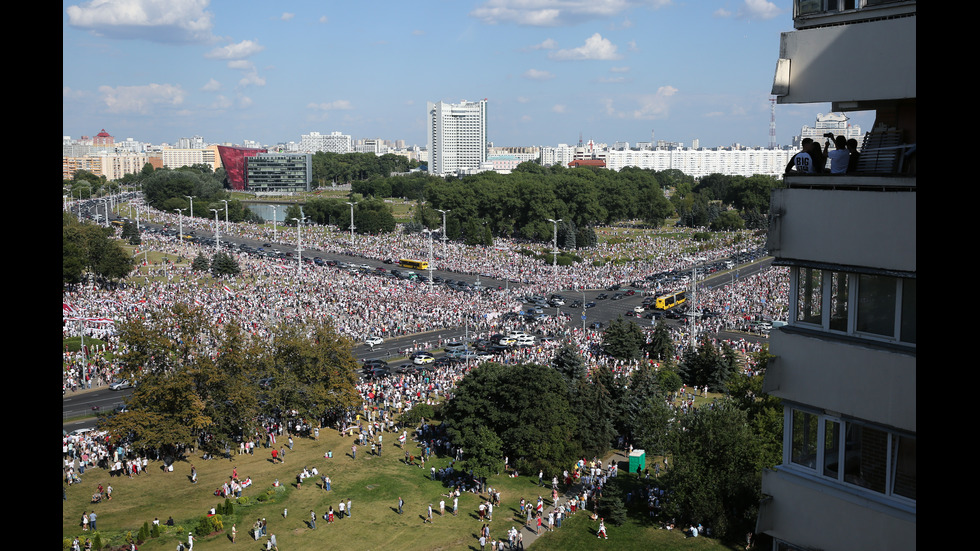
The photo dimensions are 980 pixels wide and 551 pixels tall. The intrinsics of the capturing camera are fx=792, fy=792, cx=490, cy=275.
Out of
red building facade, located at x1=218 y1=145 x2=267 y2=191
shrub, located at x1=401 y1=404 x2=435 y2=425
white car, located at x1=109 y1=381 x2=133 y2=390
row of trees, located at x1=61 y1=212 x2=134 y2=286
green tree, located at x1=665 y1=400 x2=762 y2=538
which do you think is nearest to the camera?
green tree, located at x1=665 y1=400 x2=762 y2=538

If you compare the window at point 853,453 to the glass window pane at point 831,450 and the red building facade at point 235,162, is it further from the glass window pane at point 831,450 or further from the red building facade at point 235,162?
the red building facade at point 235,162

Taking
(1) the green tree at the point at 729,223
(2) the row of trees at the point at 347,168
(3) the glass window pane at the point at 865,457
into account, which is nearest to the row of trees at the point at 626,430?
(3) the glass window pane at the point at 865,457

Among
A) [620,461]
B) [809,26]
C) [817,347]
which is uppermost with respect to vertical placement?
[809,26]

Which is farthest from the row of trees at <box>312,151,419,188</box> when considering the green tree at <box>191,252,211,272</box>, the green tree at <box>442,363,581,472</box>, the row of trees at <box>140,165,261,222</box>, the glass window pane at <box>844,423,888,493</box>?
the glass window pane at <box>844,423,888,493</box>

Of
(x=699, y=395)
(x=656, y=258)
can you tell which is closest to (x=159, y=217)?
(x=656, y=258)

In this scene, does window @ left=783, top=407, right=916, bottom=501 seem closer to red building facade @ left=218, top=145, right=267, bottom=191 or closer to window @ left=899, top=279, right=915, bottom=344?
window @ left=899, top=279, right=915, bottom=344

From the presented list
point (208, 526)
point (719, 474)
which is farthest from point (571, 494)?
point (208, 526)

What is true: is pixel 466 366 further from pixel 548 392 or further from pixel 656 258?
pixel 656 258
